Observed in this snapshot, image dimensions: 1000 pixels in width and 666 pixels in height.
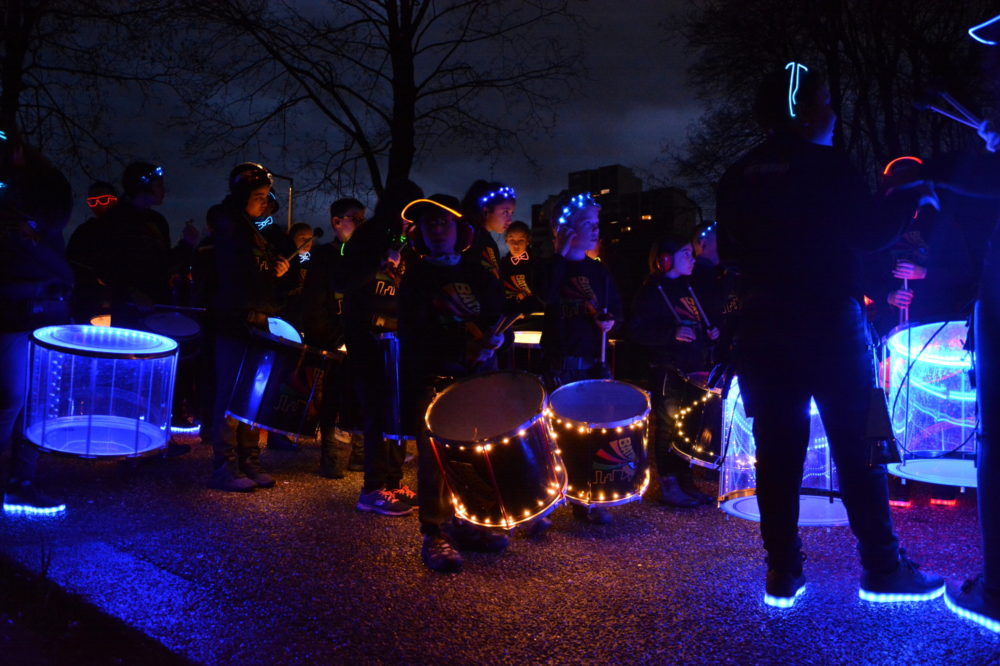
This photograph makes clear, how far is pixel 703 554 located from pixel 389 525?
1817 mm

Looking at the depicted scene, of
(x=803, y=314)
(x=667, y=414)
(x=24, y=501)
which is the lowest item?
(x=24, y=501)

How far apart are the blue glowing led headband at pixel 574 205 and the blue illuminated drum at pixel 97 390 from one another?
261 cm

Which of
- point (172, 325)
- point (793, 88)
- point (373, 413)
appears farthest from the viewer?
point (172, 325)

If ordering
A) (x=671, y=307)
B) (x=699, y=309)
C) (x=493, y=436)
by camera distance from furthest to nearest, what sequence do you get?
(x=699, y=309), (x=671, y=307), (x=493, y=436)

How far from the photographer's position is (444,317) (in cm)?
432

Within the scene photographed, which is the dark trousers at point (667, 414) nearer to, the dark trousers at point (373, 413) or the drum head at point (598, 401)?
the drum head at point (598, 401)

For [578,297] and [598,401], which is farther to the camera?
[578,297]

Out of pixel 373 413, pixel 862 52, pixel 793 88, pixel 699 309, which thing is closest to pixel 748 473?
pixel 699 309

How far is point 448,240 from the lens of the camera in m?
4.39

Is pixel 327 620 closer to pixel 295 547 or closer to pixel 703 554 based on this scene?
Result: pixel 295 547

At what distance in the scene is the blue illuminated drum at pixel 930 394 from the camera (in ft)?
13.0

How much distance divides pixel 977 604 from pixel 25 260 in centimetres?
480

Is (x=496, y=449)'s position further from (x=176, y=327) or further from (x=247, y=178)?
(x=176, y=327)

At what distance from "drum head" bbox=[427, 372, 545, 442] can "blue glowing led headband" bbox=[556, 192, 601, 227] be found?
1669 mm
